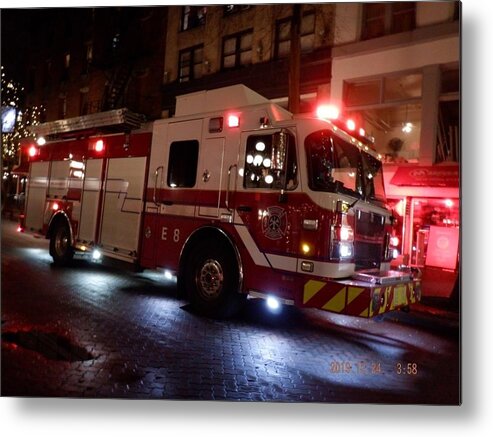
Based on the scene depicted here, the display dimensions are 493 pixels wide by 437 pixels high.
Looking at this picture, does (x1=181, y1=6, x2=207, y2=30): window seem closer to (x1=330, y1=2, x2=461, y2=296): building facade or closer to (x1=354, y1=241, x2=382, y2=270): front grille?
(x1=330, y1=2, x2=461, y2=296): building facade

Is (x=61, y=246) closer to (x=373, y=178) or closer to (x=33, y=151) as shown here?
(x=33, y=151)

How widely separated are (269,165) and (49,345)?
3.02 metres

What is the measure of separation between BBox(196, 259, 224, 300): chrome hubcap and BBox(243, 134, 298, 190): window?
3.62 feet

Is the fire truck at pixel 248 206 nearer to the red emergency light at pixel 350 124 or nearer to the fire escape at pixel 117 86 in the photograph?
the red emergency light at pixel 350 124

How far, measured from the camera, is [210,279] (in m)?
5.21

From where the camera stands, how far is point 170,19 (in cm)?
630

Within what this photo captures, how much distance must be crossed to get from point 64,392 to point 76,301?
2.30 m

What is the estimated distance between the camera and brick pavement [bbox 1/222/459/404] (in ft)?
12.0

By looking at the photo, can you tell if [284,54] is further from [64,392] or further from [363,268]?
[64,392]

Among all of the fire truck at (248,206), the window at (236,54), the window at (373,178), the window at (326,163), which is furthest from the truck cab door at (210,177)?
the window at (236,54)

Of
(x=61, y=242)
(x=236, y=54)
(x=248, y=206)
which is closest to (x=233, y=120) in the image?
(x=248, y=206)

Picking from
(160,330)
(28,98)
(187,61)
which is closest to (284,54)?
(187,61)

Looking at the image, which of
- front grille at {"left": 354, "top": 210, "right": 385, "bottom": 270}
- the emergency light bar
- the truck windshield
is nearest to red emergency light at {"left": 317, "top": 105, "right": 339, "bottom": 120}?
the emergency light bar

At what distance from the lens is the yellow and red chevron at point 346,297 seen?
13.3 ft
